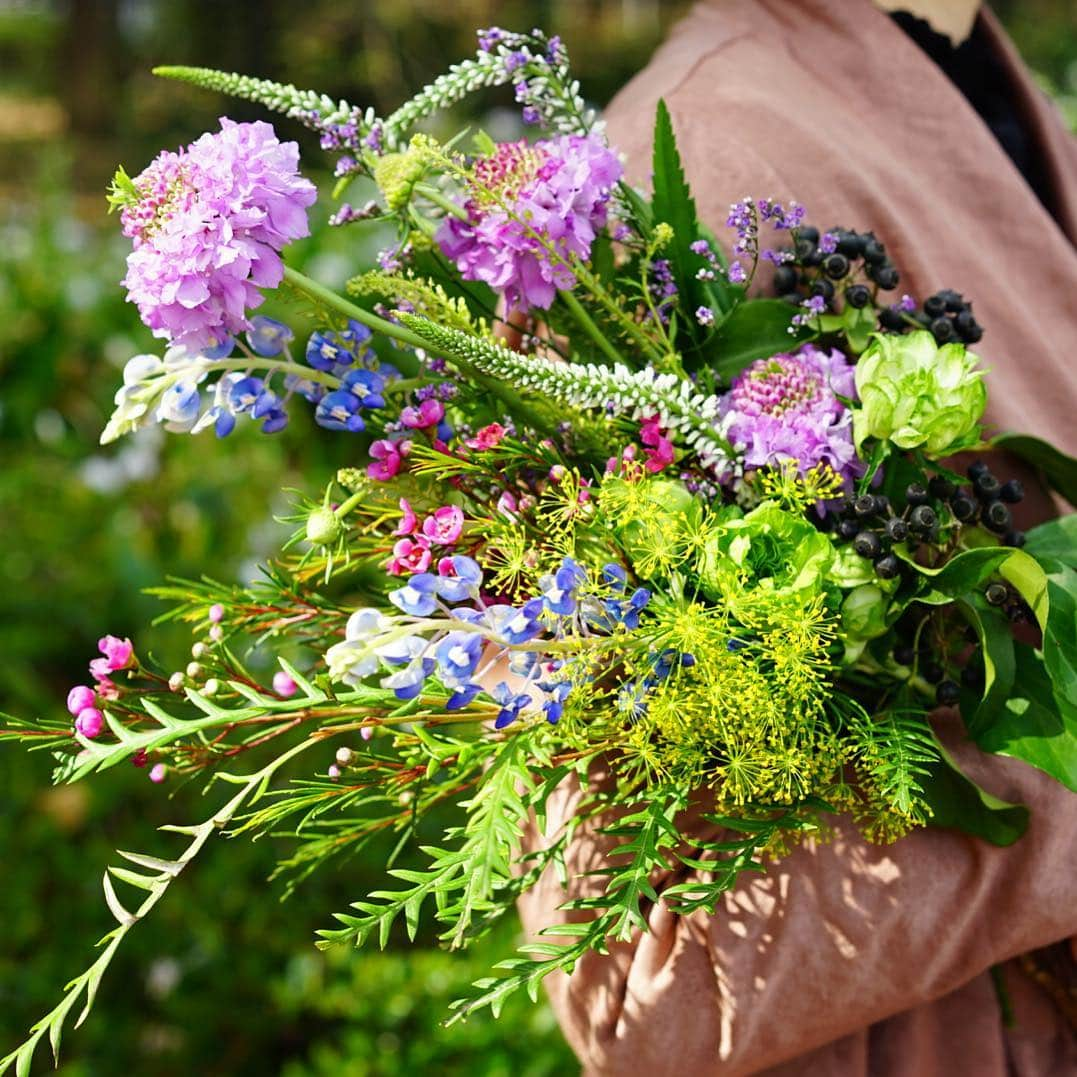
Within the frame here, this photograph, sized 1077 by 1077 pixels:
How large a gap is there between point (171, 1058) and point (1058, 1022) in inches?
69.8

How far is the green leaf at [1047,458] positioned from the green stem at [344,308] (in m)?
0.51

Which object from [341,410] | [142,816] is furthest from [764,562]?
[142,816]

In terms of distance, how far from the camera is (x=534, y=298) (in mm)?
950

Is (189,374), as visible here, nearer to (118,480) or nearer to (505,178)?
(505,178)

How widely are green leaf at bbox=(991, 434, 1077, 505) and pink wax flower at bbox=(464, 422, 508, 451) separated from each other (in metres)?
0.43

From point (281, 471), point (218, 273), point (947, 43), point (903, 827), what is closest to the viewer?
point (218, 273)

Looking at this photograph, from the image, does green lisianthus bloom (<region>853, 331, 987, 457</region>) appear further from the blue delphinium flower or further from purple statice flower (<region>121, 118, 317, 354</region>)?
purple statice flower (<region>121, 118, 317, 354</region>)

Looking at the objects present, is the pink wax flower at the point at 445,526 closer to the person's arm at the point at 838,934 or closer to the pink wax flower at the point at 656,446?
the pink wax flower at the point at 656,446

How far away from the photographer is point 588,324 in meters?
0.99

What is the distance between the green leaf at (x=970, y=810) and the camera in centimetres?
103

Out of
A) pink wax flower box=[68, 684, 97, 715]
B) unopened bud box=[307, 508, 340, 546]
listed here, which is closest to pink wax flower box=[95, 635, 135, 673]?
pink wax flower box=[68, 684, 97, 715]

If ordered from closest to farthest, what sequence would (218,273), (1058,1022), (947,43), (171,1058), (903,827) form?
1. (218,273)
2. (903,827)
3. (1058,1022)
4. (947,43)
5. (171,1058)

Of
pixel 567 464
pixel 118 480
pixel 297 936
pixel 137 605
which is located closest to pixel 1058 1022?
pixel 567 464

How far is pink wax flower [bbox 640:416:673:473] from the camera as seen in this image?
3.03 feet
